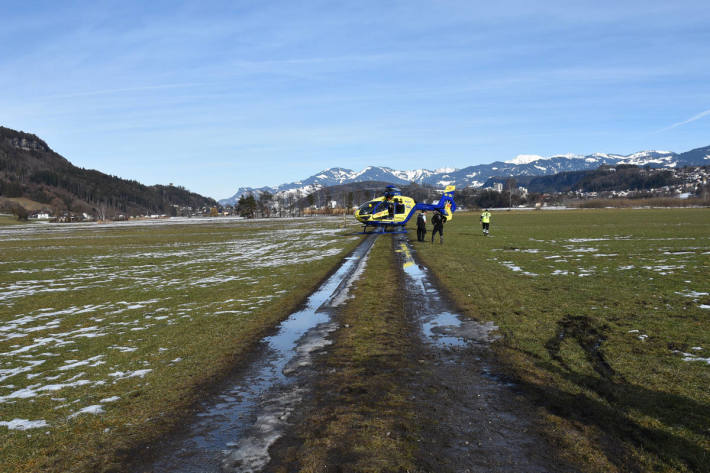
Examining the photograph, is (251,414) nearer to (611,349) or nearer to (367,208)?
(611,349)

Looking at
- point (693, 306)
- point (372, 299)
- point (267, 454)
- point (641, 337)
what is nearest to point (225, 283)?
point (372, 299)

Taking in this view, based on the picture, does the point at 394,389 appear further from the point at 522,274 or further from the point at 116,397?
the point at 522,274

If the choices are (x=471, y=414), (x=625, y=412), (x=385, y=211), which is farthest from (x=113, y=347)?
(x=385, y=211)

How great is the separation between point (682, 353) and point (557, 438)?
178 inches

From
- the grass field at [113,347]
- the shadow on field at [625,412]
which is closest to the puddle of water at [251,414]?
the grass field at [113,347]

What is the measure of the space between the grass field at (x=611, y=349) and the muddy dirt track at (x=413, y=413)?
0.50 metres

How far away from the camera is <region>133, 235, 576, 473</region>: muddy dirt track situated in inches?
179

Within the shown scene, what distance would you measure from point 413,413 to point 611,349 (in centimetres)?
474

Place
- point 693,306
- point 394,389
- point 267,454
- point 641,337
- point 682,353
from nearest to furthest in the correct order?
point 267,454, point 394,389, point 682,353, point 641,337, point 693,306

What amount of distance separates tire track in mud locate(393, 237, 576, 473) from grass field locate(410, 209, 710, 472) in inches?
12.6

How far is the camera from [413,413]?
5586 mm

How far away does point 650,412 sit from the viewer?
5.39m

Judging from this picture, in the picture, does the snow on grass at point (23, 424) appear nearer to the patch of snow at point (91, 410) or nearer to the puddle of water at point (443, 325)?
the patch of snow at point (91, 410)

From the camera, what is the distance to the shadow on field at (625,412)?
4453 mm
